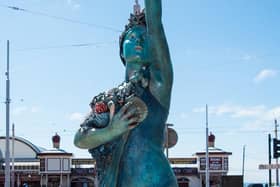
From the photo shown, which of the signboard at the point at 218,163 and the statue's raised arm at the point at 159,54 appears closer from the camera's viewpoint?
the statue's raised arm at the point at 159,54

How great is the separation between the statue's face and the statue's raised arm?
0.09 meters

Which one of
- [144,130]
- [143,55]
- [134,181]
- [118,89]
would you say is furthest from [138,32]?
[134,181]

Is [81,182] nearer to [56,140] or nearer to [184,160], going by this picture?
[56,140]

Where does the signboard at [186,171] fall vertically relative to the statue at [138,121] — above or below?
below

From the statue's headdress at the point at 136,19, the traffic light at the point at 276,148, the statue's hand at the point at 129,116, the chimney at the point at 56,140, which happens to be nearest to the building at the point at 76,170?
the chimney at the point at 56,140

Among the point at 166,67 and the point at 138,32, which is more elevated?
the point at 138,32

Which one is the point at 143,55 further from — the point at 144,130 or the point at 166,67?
the point at 144,130

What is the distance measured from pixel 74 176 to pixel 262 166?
2494 cm

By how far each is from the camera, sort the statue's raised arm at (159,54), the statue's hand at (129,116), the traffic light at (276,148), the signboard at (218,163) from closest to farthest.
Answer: the statue's hand at (129,116), the statue's raised arm at (159,54), the traffic light at (276,148), the signboard at (218,163)

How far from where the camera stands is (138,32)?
3932 millimetres

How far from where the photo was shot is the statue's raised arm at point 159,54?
12.5 ft

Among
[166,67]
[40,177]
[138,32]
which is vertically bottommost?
[40,177]

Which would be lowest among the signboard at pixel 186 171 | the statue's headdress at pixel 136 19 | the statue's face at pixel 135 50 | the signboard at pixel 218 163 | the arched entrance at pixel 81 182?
the arched entrance at pixel 81 182

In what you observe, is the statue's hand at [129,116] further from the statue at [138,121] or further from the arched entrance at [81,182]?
the arched entrance at [81,182]
